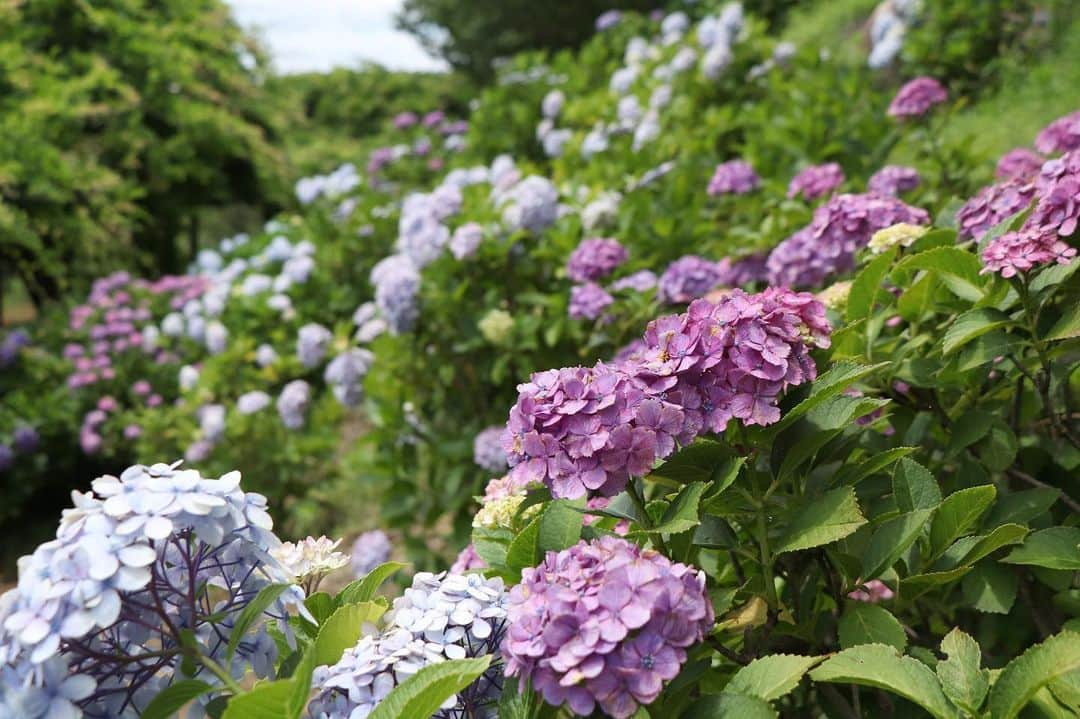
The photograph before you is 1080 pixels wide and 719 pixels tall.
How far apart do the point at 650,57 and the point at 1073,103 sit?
2.30 metres

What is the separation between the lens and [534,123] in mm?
6266

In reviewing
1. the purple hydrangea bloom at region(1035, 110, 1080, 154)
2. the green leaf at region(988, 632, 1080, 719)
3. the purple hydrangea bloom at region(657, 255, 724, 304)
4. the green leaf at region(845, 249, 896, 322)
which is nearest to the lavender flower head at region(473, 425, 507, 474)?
the purple hydrangea bloom at region(657, 255, 724, 304)

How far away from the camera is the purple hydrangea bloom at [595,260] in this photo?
8.60ft

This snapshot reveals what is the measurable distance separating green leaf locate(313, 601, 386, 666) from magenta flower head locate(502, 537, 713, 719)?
229 millimetres

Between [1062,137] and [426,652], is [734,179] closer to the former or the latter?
[1062,137]

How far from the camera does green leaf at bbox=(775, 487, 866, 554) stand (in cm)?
102

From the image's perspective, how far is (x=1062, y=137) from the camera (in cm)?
185

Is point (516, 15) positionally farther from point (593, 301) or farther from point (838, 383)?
point (838, 383)

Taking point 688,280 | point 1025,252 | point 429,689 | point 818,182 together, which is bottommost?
point 688,280

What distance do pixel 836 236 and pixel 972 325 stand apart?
58 cm

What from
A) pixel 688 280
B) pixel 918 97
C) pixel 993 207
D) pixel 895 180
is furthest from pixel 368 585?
pixel 918 97

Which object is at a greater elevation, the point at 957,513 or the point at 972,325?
the point at 972,325

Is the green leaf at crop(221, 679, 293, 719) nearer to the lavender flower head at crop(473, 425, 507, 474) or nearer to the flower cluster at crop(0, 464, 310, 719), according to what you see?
the flower cluster at crop(0, 464, 310, 719)

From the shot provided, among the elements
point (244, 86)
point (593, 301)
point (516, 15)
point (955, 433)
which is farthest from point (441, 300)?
point (516, 15)
